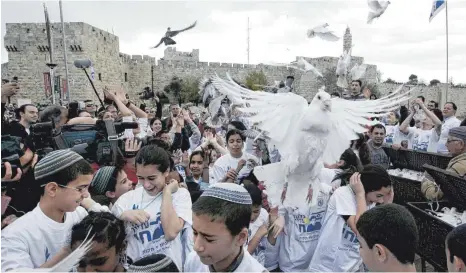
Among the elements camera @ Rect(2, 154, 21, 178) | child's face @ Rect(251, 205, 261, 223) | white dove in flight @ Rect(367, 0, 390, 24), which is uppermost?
white dove in flight @ Rect(367, 0, 390, 24)

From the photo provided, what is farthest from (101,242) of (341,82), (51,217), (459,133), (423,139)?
(423,139)

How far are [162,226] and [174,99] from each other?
30.0m

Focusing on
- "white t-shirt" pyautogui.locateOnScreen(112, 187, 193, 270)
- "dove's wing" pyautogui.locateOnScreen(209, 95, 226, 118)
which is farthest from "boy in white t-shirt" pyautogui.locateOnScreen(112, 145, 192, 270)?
"dove's wing" pyautogui.locateOnScreen(209, 95, 226, 118)

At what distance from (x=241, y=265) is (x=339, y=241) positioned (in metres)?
1.11

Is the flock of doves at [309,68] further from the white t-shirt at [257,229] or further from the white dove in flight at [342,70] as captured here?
the white t-shirt at [257,229]

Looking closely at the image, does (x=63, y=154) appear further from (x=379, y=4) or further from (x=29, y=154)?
(x=379, y=4)

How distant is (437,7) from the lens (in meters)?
9.82

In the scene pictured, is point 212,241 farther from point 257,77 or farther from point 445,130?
point 257,77

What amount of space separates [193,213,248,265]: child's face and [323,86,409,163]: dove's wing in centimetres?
129

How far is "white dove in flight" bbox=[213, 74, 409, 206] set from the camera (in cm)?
258

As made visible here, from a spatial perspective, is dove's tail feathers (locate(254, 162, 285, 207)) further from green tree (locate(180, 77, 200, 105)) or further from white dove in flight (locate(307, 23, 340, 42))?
green tree (locate(180, 77, 200, 105))

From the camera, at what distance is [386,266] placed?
1.60 m

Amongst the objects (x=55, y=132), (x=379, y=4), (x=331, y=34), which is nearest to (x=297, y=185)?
(x=55, y=132)

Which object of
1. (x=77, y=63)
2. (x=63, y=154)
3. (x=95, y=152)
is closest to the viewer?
(x=63, y=154)
